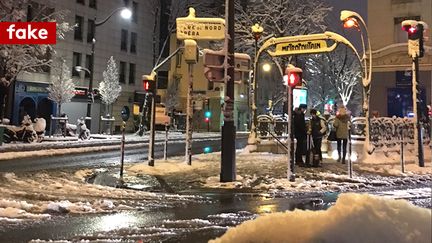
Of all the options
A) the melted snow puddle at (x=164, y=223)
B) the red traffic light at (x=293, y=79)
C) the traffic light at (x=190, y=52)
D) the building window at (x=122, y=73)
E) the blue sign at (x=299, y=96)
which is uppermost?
the building window at (x=122, y=73)

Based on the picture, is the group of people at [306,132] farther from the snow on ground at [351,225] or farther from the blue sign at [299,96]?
the snow on ground at [351,225]

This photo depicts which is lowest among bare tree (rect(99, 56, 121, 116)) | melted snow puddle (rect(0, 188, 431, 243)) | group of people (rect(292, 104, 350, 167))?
melted snow puddle (rect(0, 188, 431, 243))

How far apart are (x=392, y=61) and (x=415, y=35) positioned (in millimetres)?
16991

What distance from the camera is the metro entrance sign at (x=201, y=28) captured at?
46.5 ft

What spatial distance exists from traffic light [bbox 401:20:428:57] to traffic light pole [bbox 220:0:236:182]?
7.29 m

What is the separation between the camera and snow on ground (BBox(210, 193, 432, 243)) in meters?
3.92

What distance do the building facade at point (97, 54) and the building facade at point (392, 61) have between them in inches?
858

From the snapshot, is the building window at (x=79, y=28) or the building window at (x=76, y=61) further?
the building window at (x=79, y=28)

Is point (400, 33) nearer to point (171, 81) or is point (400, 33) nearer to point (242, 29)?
point (242, 29)

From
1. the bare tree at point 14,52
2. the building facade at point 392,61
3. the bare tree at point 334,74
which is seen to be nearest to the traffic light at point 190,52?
the bare tree at point 14,52

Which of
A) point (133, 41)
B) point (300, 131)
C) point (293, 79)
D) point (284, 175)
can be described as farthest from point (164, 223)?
point (133, 41)

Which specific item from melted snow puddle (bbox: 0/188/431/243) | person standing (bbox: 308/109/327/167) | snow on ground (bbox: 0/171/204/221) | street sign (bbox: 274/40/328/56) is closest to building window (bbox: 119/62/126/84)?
street sign (bbox: 274/40/328/56)

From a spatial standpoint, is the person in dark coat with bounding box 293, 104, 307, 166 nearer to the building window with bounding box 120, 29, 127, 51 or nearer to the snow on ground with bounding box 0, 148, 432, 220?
the snow on ground with bounding box 0, 148, 432, 220

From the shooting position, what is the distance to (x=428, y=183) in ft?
43.2
